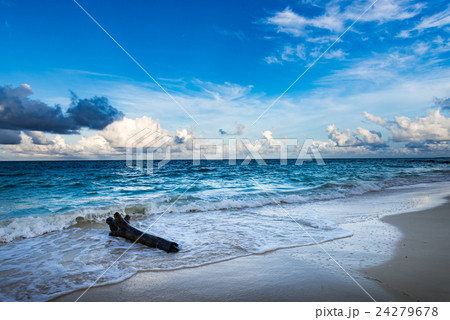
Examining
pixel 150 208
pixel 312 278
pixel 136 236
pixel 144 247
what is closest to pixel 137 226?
pixel 136 236

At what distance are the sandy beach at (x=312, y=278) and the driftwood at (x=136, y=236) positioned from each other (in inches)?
43.8

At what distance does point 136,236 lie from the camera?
596 cm

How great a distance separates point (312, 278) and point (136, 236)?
413cm

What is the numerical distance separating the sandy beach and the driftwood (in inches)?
43.8

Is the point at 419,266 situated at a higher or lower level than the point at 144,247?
higher

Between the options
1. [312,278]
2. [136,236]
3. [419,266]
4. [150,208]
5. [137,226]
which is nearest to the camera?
[312,278]

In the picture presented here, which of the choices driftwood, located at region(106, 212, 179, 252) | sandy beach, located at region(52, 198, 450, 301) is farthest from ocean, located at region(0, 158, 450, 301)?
sandy beach, located at region(52, 198, 450, 301)

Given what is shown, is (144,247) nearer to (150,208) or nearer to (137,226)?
(137,226)

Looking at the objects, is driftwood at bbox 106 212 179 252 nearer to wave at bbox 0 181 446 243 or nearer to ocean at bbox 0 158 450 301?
ocean at bbox 0 158 450 301

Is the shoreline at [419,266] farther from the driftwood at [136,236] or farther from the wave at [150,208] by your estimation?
the wave at [150,208]

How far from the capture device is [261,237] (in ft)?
20.4

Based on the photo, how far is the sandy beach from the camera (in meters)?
3.30
